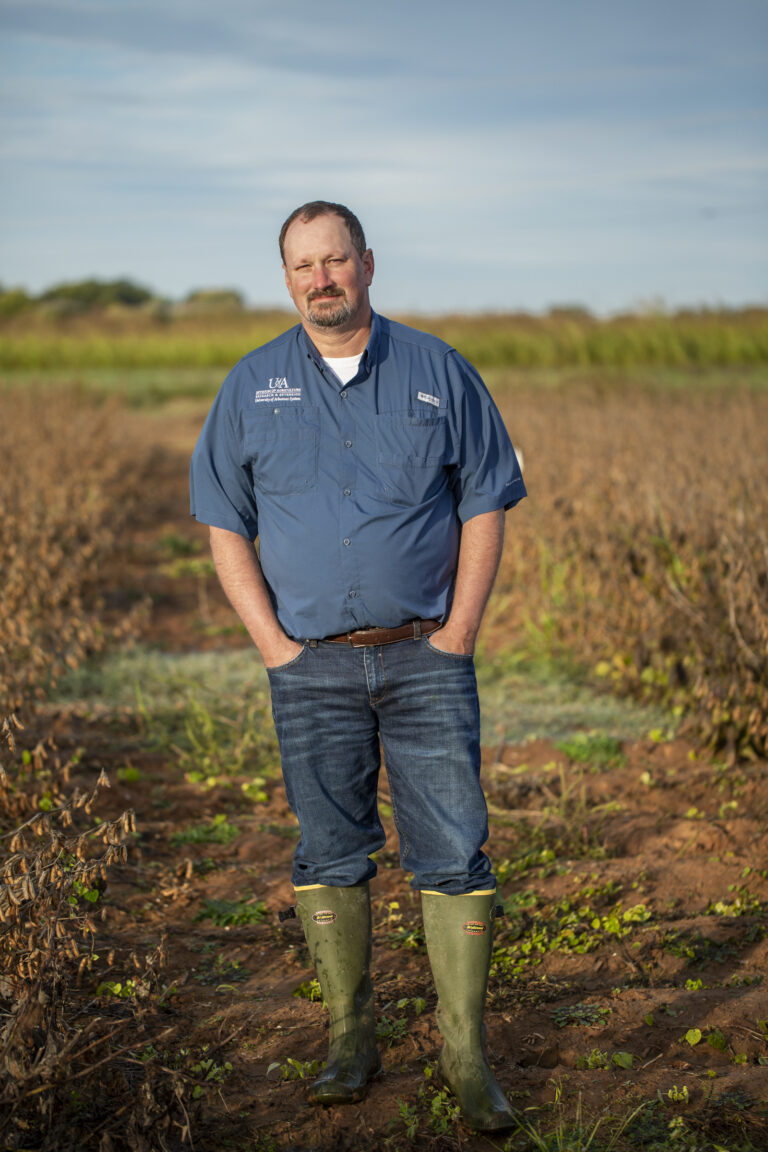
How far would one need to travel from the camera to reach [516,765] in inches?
225

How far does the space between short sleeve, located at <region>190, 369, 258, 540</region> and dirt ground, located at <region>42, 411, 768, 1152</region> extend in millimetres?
1256

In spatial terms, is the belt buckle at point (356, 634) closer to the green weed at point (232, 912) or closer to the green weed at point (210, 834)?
the green weed at point (232, 912)

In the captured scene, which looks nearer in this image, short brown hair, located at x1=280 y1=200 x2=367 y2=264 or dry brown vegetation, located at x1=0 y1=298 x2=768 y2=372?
short brown hair, located at x1=280 y1=200 x2=367 y2=264

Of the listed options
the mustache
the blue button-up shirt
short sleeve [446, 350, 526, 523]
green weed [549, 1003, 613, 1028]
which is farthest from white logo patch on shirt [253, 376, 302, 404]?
green weed [549, 1003, 613, 1028]

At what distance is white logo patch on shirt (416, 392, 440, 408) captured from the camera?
9.78ft

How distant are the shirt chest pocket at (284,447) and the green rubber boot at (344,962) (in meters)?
1.10

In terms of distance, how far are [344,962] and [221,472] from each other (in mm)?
1380

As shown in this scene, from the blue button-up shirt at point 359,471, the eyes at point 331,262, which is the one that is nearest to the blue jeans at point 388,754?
the blue button-up shirt at point 359,471

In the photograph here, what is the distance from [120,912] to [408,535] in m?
2.12

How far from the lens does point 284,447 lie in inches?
117

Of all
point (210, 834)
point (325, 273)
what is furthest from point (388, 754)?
point (210, 834)

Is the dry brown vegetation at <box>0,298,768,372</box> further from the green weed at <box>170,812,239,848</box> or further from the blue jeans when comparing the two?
the blue jeans

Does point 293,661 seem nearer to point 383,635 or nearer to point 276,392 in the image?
point 383,635

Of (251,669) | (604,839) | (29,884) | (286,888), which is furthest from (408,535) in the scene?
(251,669)
